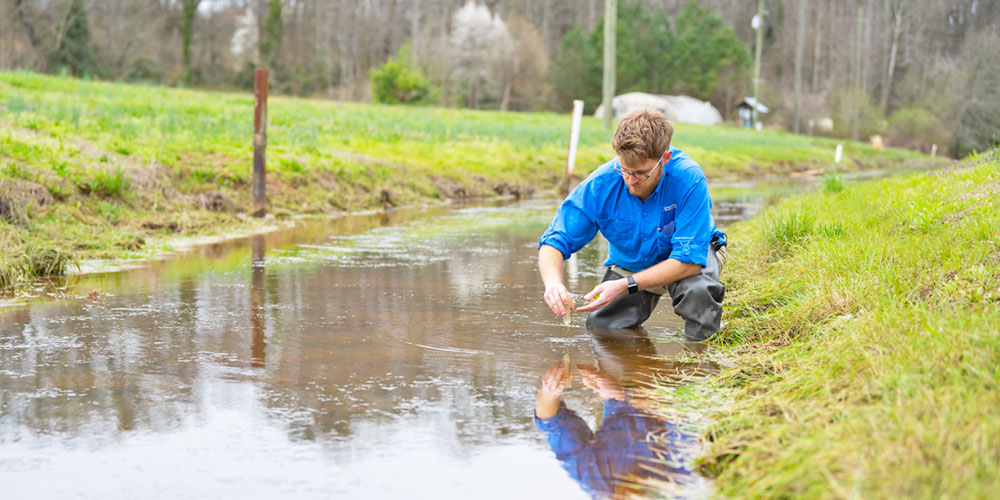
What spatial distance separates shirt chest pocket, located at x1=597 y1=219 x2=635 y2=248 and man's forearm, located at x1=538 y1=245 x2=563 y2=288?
32 cm

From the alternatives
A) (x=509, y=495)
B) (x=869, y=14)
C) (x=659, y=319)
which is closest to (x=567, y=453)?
(x=509, y=495)

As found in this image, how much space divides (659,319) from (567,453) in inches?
101

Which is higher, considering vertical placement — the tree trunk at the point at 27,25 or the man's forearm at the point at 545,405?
the tree trunk at the point at 27,25

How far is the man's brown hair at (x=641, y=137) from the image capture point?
437 cm

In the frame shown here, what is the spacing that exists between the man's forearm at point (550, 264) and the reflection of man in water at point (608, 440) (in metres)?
0.56

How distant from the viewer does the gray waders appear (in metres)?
4.92

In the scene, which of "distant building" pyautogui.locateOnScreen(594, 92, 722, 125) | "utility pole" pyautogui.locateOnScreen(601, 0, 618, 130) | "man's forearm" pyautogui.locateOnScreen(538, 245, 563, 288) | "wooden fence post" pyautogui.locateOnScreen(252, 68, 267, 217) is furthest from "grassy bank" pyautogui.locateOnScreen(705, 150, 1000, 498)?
"distant building" pyautogui.locateOnScreen(594, 92, 722, 125)

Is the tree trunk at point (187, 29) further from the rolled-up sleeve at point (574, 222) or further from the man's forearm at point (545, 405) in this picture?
the man's forearm at point (545, 405)

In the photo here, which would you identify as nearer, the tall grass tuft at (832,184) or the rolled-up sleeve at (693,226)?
the rolled-up sleeve at (693,226)

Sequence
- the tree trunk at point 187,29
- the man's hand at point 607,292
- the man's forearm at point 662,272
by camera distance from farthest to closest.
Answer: the tree trunk at point 187,29, the man's forearm at point 662,272, the man's hand at point 607,292

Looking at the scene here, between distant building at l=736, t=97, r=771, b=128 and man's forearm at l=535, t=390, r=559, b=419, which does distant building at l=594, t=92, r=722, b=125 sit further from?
man's forearm at l=535, t=390, r=559, b=419

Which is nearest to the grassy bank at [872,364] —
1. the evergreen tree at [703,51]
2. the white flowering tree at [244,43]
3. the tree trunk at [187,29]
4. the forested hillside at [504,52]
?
the forested hillside at [504,52]

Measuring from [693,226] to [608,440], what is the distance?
5.08ft

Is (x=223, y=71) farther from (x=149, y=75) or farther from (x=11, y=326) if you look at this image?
(x=11, y=326)
